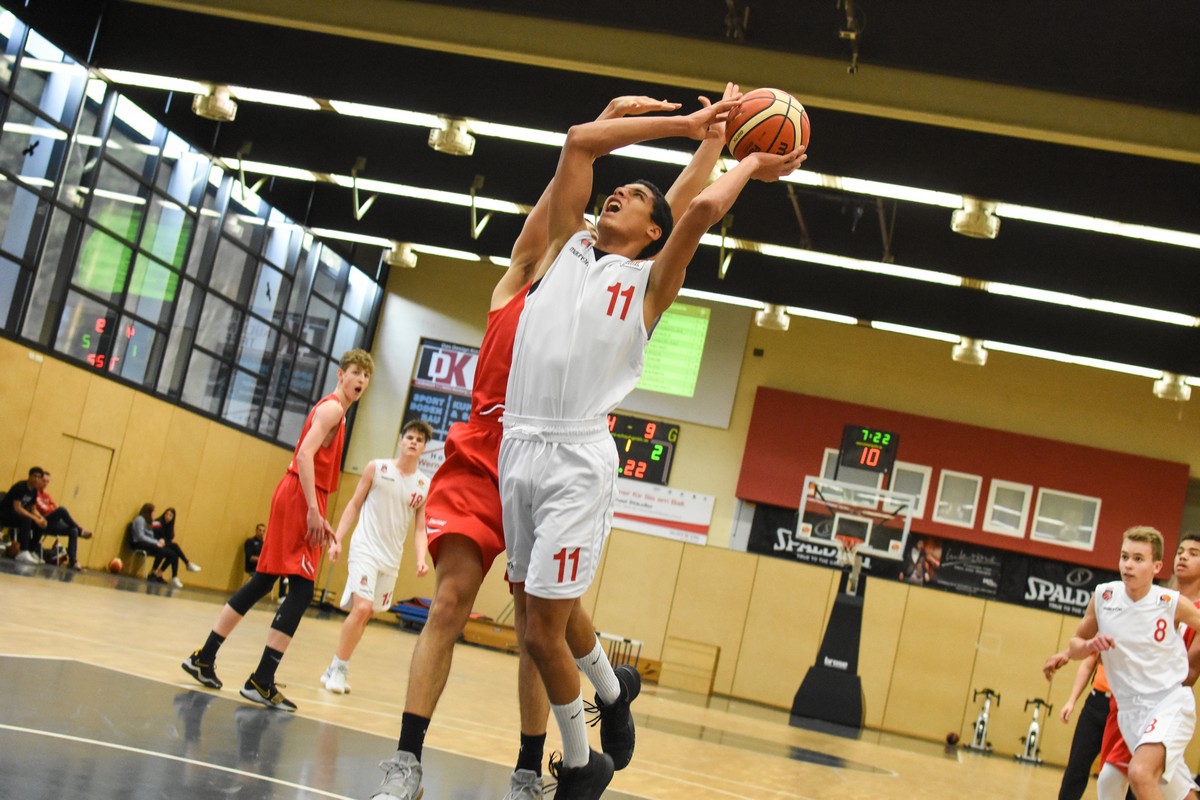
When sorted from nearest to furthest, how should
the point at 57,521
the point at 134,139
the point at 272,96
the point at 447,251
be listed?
the point at 272,96, the point at 57,521, the point at 134,139, the point at 447,251

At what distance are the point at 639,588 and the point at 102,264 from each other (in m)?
10.7

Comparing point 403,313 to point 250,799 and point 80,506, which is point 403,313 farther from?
point 250,799

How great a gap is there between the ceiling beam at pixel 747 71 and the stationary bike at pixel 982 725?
36.9 ft

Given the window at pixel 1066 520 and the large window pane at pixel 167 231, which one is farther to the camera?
the window at pixel 1066 520

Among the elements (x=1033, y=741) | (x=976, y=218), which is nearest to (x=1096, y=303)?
(x=976, y=218)

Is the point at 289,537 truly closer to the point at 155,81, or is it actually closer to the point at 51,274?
the point at 155,81

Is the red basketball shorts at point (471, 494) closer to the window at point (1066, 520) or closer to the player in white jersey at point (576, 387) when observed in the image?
the player in white jersey at point (576, 387)

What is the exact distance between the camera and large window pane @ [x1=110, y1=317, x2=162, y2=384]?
17797 mm

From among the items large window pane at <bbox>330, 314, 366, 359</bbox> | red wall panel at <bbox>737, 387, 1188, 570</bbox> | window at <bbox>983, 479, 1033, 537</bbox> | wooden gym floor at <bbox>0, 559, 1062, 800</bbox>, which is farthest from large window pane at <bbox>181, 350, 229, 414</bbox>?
window at <bbox>983, 479, 1033, 537</bbox>

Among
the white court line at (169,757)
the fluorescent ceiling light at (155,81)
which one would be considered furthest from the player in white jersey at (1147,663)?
the fluorescent ceiling light at (155,81)

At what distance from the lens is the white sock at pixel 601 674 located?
3.98 metres

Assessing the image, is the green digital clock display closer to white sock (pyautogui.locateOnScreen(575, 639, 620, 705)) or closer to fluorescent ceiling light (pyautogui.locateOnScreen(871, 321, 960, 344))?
fluorescent ceiling light (pyautogui.locateOnScreen(871, 321, 960, 344))

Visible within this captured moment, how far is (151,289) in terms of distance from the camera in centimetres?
1816

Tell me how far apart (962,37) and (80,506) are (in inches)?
536
